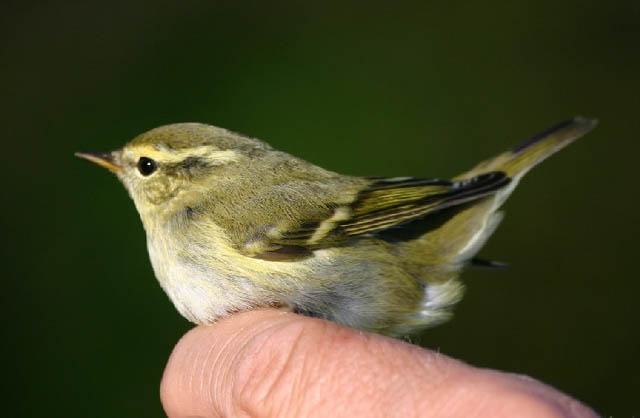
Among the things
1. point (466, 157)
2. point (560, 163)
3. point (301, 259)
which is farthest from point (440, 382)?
point (560, 163)

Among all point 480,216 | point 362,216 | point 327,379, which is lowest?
point 327,379

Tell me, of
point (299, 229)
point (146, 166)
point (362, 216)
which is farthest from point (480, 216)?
point (146, 166)

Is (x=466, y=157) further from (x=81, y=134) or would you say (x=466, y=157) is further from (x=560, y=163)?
(x=81, y=134)

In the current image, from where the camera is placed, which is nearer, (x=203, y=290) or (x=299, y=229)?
(x=203, y=290)

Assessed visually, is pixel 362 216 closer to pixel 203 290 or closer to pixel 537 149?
pixel 203 290

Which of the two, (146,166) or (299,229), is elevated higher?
(146,166)

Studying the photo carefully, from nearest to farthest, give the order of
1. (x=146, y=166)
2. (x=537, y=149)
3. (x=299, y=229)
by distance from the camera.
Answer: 1. (x=299, y=229)
2. (x=146, y=166)
3. (x=537, y=149)

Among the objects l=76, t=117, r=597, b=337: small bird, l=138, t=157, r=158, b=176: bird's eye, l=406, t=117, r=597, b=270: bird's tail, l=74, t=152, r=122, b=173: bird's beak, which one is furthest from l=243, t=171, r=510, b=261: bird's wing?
l=74, t=152, r=122, b=173: bird's beak
